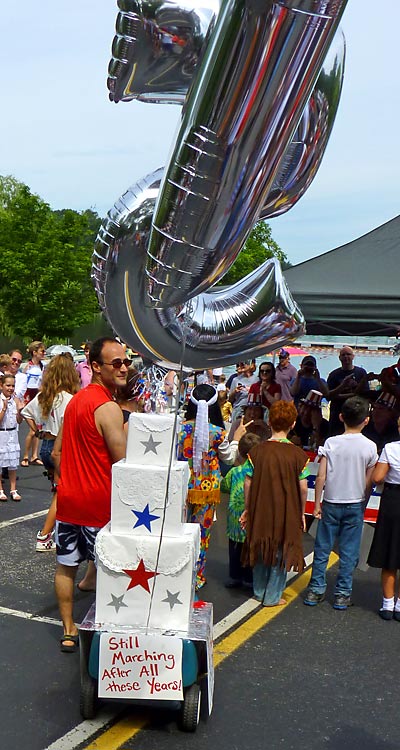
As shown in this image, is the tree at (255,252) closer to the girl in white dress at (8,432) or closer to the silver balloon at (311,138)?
the girl in white dress at (8,432)

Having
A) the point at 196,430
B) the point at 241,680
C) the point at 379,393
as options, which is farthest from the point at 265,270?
the point at 379,393

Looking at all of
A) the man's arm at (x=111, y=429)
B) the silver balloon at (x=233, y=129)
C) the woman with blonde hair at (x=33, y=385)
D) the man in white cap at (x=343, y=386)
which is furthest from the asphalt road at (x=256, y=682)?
the woman with blonde hair at (x=33, y=385)

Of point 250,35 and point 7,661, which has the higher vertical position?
point 250,35

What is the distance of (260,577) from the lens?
5.65 m

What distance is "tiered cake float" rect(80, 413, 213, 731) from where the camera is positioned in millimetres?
3770

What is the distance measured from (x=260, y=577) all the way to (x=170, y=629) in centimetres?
191

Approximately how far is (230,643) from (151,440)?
1718 millimetres

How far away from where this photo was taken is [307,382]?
10.6 meters

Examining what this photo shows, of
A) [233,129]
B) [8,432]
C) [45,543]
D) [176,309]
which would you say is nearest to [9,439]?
[8,432]

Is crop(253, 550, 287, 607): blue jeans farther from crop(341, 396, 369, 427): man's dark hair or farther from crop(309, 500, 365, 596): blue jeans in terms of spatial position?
crop(341, 396, 369, 427): man's dark hair

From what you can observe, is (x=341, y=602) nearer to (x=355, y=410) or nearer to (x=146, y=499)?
(x=355, y=410)

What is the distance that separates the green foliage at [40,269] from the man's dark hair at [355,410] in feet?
83.3

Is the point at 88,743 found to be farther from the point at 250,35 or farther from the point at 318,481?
the point at 250,35

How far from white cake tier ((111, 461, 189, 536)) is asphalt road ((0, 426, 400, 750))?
98 centimetres
